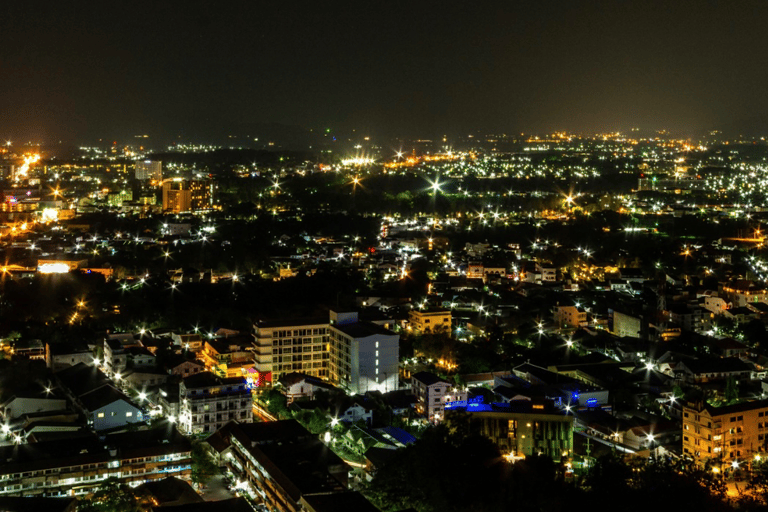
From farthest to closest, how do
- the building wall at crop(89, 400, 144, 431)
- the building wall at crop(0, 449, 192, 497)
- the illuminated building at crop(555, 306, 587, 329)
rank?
the illuminated building at crop(555, 306, 587, 329) → the building wall at crop(89, 400, 144, 431) → the building wall at crop(0, 449, 192, 497)

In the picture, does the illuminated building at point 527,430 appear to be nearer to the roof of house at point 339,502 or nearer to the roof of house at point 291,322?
the roof of house at point 339,502

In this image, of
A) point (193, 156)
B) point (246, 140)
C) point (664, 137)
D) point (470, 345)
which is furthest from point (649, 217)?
point (246, 140)

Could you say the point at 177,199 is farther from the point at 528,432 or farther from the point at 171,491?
the point at 171,491

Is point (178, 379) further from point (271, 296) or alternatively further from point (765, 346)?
point (765, 346)

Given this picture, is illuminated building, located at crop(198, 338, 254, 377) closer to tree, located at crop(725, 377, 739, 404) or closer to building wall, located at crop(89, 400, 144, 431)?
building wall, located at crop(89, 400, 144, 431)

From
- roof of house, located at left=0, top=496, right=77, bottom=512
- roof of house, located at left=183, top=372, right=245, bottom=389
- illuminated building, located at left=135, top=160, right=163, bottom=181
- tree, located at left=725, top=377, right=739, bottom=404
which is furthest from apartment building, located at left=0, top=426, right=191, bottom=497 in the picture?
illuminated building, located at left=135, top=160, right=163, bottom=181

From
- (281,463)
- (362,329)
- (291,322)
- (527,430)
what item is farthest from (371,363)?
(281,463)
